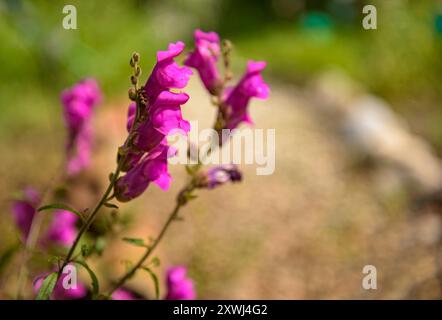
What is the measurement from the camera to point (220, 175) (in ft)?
5.52

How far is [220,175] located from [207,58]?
31 centimetres

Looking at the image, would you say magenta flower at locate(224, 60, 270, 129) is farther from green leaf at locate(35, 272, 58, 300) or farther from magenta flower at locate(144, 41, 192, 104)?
green leaf at locate(35, 272, 58, 300)

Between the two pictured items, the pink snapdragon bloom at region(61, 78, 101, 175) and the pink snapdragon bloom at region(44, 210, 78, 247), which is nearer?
the pink snapdragon bloom at region(61, 78, 101, 175)

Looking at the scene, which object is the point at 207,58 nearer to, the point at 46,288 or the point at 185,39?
the point at 46,288

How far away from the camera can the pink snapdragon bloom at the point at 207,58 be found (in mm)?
1642

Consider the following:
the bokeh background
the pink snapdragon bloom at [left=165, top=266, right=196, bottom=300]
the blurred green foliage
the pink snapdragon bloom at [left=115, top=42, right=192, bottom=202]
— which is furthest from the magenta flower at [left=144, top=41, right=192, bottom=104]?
the blurred green foliage

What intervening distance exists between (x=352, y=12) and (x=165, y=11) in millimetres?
2269

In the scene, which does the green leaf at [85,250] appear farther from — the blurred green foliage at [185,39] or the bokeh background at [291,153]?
the blurred green foliage at [185,39]

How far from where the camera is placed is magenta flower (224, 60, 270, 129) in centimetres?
162

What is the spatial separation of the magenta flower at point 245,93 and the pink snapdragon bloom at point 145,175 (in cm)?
31

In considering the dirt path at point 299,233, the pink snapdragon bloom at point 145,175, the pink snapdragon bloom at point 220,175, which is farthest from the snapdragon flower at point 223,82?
the dirt path at point 299,233

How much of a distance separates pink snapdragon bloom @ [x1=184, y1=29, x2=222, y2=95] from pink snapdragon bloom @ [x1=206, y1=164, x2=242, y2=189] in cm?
21

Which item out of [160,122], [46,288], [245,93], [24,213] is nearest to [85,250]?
[46,288]
